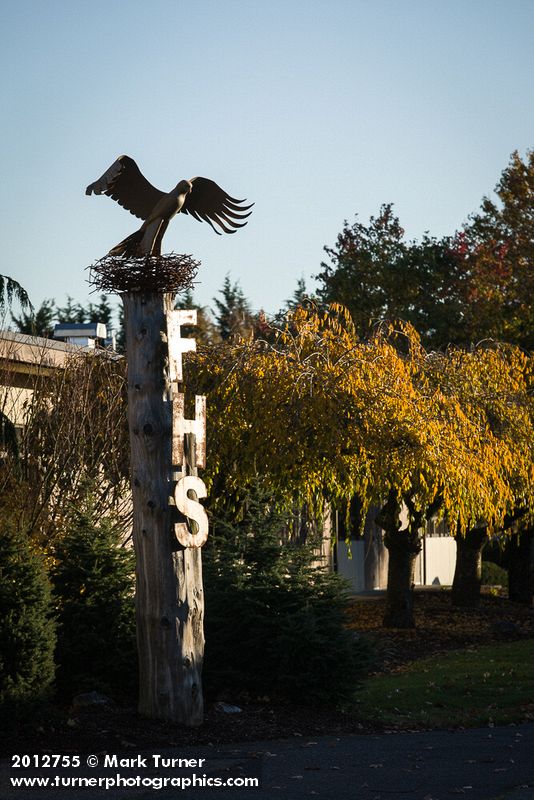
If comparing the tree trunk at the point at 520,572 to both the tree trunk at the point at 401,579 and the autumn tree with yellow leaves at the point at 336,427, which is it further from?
the autumn tree with yellow leaves at the point at 336,427

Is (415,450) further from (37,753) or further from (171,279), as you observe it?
(37,753)

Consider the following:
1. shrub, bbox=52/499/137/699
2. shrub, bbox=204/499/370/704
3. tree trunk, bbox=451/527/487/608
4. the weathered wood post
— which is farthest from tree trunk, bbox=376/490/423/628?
the weathered wood post

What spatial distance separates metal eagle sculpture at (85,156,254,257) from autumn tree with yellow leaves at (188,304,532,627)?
4.75 m

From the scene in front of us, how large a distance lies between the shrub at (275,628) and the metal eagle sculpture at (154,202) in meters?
3.11

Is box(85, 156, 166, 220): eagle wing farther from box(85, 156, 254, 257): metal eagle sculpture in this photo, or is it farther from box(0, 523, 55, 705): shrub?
box(0, 523, 55, 705): shrub

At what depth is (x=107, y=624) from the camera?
1013cm

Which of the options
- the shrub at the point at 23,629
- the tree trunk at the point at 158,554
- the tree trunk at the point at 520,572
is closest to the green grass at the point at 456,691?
the tree trunk at the point at 158,554

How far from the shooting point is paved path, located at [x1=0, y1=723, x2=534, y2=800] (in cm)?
724

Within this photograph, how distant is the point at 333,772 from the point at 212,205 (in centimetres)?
506

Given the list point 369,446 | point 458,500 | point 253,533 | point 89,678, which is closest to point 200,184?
point 253,533

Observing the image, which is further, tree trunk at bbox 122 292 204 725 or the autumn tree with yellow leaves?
the autumn tree with yellow leaves

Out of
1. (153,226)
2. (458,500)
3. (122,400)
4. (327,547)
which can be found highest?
(153,226)

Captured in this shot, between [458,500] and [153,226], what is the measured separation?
7341 millimetres

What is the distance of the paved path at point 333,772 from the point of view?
285 inches
